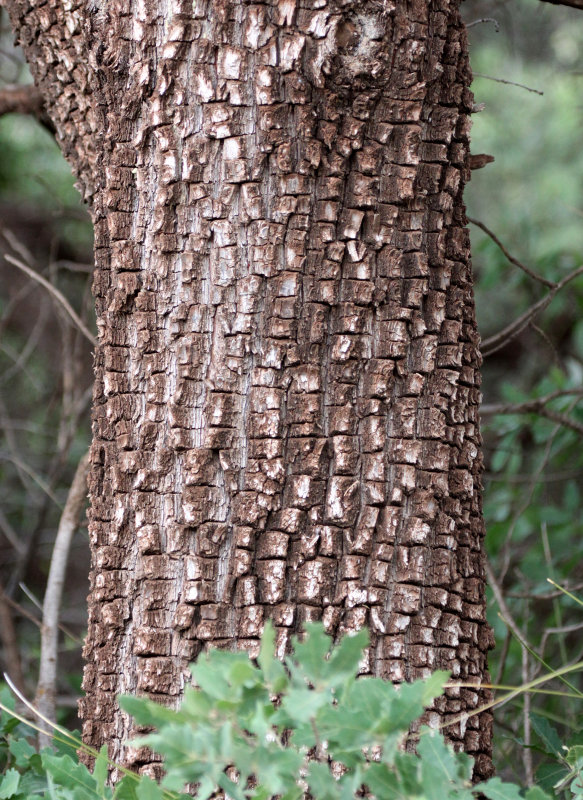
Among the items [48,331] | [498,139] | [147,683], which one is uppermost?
[498,139]

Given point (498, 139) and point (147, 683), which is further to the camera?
point (498, 139)

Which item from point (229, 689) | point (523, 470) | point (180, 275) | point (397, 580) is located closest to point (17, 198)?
point (523, 470)

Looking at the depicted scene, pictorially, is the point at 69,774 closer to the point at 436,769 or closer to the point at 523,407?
the point at 436,769

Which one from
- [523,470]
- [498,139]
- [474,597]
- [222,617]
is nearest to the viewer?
[222,617]

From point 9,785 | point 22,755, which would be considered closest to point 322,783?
point 9,785

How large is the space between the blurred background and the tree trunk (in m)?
0.50

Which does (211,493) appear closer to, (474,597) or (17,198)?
(474,597)

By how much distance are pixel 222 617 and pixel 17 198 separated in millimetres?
3300

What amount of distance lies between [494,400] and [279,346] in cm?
421

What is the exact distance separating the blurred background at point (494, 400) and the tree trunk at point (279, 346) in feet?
1.64

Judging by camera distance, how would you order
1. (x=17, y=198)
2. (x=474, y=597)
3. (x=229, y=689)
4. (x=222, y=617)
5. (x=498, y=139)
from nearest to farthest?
(x=229, y=689), (x=222, y=617), (x=474, y=597), (x=17, y=198), (x=498, y=139)

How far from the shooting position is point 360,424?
111cm

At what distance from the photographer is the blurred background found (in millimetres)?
2186

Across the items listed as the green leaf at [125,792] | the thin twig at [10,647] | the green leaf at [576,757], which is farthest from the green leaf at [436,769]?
the thin twig at [10,647]
